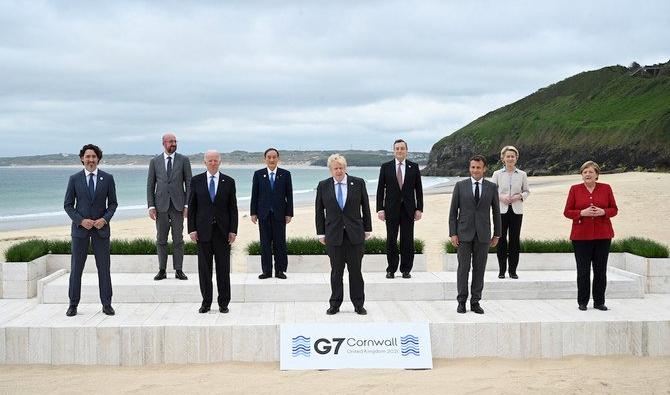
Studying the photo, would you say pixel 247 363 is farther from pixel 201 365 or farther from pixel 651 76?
pixel 651 76

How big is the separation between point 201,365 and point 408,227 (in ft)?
10.0

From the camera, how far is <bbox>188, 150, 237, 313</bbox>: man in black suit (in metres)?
6.34

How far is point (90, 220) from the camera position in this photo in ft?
20.3

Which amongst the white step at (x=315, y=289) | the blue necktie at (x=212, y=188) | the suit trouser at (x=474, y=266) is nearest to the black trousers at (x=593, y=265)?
the white step at (x=315, y=289)

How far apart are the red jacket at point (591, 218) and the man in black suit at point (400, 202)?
1756 mm

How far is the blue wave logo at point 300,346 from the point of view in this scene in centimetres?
559

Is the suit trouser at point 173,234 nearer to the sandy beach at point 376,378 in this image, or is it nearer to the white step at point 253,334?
the white step at point 253,334

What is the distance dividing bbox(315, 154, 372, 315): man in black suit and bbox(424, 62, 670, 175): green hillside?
54.3m

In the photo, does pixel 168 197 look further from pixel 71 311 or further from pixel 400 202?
pixel 400 202

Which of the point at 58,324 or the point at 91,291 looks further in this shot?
the point at 91,291

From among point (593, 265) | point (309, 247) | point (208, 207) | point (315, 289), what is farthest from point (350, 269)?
point (593, 265)

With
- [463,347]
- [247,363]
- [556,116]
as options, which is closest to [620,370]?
[463,347]

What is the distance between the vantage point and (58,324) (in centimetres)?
581

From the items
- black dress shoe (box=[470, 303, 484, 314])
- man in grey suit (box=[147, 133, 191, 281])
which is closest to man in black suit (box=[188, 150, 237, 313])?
man in grey suit (box=[147, 133, 191, 281])
